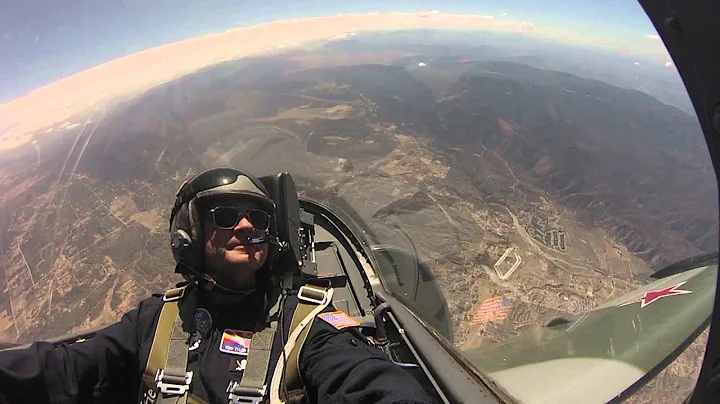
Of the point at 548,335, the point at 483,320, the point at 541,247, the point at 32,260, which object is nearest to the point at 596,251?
the point at 541,247

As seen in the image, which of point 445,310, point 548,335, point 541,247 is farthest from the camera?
point 541,247

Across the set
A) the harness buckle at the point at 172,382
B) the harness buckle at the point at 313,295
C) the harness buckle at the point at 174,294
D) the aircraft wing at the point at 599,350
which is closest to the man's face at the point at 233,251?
the harness buckle at the point at 174,294

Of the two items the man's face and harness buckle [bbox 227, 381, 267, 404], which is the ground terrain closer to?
harness buckle [bbox 227, 381, 267, 404]

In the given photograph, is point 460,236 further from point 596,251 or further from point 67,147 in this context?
point 67,147

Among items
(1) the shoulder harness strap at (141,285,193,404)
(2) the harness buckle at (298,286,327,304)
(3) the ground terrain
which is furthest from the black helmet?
(3) the ground terrain

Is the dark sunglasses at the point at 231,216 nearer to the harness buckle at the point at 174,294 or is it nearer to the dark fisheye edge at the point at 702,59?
the harness buckle at the point at 174,294
